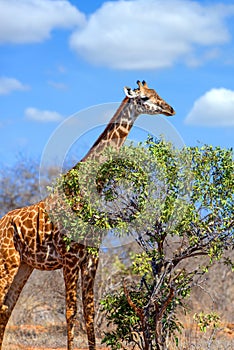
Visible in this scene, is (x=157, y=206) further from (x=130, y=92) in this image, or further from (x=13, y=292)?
(x=13, y=292)

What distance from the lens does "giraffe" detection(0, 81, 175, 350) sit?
28.7 feet

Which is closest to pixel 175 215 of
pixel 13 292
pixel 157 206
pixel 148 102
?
pixel 157 206

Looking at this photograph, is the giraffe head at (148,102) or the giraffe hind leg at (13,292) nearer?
the giraffe head at (148,102)

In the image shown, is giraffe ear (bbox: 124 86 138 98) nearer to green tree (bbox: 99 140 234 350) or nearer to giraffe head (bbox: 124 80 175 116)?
giraffe head (bbox: 124 80 175 116)

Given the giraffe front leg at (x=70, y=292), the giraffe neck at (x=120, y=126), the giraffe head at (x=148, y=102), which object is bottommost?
the giraffe front leg at (x=70, y=292)

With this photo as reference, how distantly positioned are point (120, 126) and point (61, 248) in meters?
1.62

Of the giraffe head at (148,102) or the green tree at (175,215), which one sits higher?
the giraffe head at (148,102)

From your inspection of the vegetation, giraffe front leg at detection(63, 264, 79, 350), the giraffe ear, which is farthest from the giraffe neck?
giraffe front leg at detection(63, 264, 79, 350)

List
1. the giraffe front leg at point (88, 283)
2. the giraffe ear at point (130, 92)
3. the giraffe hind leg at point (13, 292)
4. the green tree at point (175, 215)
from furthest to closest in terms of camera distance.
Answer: the giraffe hind leg at point (13, 292) < the giraffe ear at point (130, 92) < the giraffe front leg at point (88, 283) < the green tree at point (175, 215)

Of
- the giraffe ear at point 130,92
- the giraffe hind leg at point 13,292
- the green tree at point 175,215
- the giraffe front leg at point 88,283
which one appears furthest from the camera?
the giraffe hind leg at point 13,292

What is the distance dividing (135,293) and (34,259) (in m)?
1.51

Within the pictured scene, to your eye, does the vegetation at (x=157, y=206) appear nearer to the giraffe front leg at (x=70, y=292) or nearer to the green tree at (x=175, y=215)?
the green tree at (x=175, y=215)

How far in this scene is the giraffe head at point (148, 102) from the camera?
894 cm

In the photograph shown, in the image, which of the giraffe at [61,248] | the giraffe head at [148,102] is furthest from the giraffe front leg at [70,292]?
the giraffe head at [148,102]
